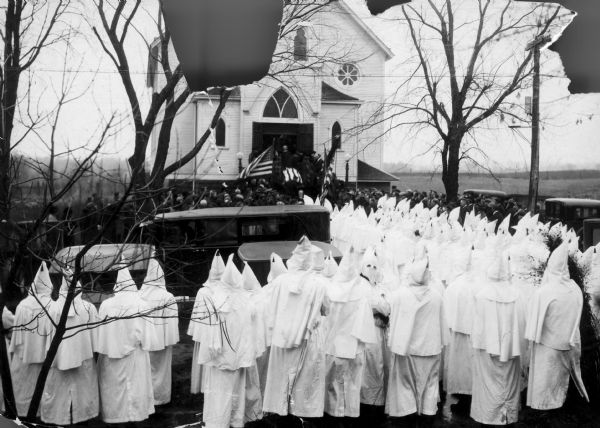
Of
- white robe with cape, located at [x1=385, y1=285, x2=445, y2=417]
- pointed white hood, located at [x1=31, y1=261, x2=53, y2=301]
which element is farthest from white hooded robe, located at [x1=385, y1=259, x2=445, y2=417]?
pointed white hood, located at [x1=31, y1=261, x2=53, y2=301]

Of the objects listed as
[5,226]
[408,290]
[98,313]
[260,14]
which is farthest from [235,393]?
[260,14]

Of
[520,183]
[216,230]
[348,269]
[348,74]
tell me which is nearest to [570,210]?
[520,183]

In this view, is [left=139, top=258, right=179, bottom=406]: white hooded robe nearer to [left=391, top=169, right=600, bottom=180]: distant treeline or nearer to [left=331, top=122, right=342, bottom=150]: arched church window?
[left=331, top=122, right=342, bottom=150]: arched church window

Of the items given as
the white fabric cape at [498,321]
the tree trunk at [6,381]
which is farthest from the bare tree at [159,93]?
the white fabric cape at [498,321]

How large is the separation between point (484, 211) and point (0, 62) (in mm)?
5954

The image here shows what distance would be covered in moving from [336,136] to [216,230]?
1577 mm

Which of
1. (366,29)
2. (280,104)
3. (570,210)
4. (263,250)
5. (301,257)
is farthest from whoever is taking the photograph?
(263,250)

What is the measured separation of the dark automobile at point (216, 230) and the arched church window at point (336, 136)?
0.90 m

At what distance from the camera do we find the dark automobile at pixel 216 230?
208 inches

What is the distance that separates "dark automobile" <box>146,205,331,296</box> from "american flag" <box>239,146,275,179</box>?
32cm

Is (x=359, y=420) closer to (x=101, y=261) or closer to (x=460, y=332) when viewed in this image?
(x=460, y=332)

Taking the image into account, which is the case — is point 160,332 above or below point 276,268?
below

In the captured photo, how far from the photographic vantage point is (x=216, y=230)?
574 cm

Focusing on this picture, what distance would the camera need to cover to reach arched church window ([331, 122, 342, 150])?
484cm
